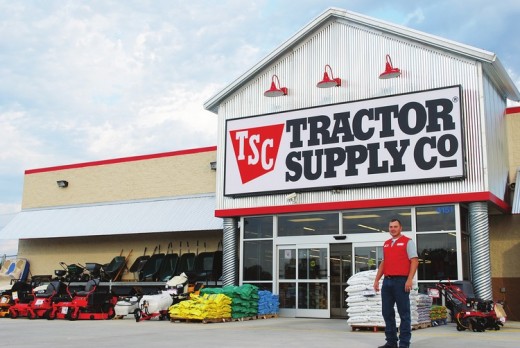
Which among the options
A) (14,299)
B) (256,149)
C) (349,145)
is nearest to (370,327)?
(349,145)

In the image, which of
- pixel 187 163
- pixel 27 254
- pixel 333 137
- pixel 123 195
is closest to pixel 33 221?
pixel 27 254

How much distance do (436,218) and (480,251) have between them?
4.90ft

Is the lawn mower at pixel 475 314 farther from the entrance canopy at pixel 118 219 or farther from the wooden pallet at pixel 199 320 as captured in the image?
the entrance canopy at pixel 118 219

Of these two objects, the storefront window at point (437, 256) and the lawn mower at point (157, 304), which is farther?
the lawn mower at point (157, 304)

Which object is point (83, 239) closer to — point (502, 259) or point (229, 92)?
point (229, 92)

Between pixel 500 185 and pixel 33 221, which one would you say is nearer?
pixel 500 185

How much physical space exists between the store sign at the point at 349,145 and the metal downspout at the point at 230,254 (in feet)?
3.69

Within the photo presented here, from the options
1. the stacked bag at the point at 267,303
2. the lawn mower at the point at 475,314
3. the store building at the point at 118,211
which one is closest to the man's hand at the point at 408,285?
the lawn mower at the point at 475,314

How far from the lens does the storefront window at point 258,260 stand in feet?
65.3

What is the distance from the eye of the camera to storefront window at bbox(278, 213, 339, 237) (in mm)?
19000

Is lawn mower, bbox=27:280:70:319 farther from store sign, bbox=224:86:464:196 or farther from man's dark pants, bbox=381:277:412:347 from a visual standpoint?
man's dark pants, bbox=381:277:412:347

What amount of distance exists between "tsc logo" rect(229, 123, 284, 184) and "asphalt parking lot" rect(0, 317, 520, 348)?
6.34m

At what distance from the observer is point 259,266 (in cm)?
2006

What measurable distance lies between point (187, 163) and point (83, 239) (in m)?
6.38
